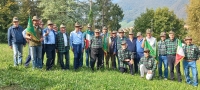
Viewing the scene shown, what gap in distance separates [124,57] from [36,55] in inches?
159

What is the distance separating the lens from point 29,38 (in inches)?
488

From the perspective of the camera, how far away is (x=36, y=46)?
12617 mm

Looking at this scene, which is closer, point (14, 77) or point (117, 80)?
point (14, 77)

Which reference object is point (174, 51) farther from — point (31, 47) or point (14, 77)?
point (14, 77)

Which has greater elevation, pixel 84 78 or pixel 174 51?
pixel 174 51

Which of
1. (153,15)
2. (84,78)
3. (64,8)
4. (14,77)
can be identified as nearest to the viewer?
(14,77)

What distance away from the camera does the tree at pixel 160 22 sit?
73.5m

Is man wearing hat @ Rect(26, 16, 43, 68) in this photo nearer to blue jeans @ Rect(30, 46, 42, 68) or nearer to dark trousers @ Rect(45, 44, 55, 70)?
blue jeans @ Rect(30, 46, 42, 68)

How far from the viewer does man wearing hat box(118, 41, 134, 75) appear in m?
13.8

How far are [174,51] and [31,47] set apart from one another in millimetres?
6256

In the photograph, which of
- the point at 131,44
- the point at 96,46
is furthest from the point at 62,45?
the point at 131,44

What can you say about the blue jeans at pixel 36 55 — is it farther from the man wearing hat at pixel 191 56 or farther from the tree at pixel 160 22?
the tree at pixel 160 22

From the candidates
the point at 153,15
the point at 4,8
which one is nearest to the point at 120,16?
the point at 153,15

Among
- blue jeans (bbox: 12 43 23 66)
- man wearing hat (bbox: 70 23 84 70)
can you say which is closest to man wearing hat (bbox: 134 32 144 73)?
man wearing hat (bbox: 70 23 84 70)
